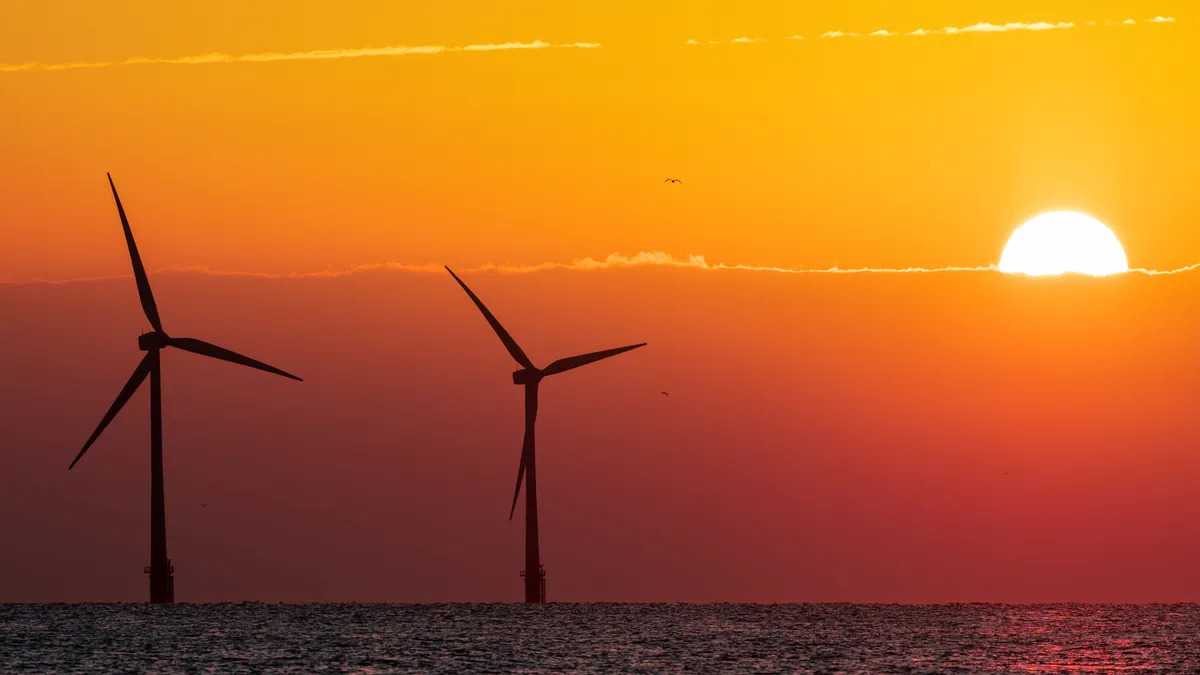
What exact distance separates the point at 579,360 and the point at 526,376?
18.2 feet

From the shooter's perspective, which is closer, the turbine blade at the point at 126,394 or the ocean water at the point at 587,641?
the ocean water at the point at 587,641

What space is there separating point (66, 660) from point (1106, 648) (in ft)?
262

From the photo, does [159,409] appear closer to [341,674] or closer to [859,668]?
[341,674]

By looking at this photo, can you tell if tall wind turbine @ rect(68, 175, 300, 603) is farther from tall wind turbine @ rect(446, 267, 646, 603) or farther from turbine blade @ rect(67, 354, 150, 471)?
tall wind turbine @ rect(446, 267, 646, 603)

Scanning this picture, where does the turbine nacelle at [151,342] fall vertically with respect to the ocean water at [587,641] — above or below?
above

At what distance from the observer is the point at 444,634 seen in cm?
16538

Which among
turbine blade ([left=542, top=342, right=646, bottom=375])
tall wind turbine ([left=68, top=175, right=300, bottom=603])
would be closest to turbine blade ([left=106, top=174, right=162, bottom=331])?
tall wind turbine ([left=68, top=175, right=300, bottom=603])

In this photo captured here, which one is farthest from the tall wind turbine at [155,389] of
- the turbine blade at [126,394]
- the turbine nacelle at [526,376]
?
the turbine nacelle at [526,376]

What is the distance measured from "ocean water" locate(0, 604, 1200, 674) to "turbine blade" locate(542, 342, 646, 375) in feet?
80.5

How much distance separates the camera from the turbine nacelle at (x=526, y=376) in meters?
167

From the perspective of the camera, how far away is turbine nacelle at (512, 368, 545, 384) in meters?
167

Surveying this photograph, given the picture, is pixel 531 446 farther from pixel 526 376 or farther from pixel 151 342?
pixel 151 342

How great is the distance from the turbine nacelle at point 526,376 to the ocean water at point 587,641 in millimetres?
23340

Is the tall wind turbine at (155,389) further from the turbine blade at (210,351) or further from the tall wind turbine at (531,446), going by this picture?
the tall wind turbine at (531,446)
